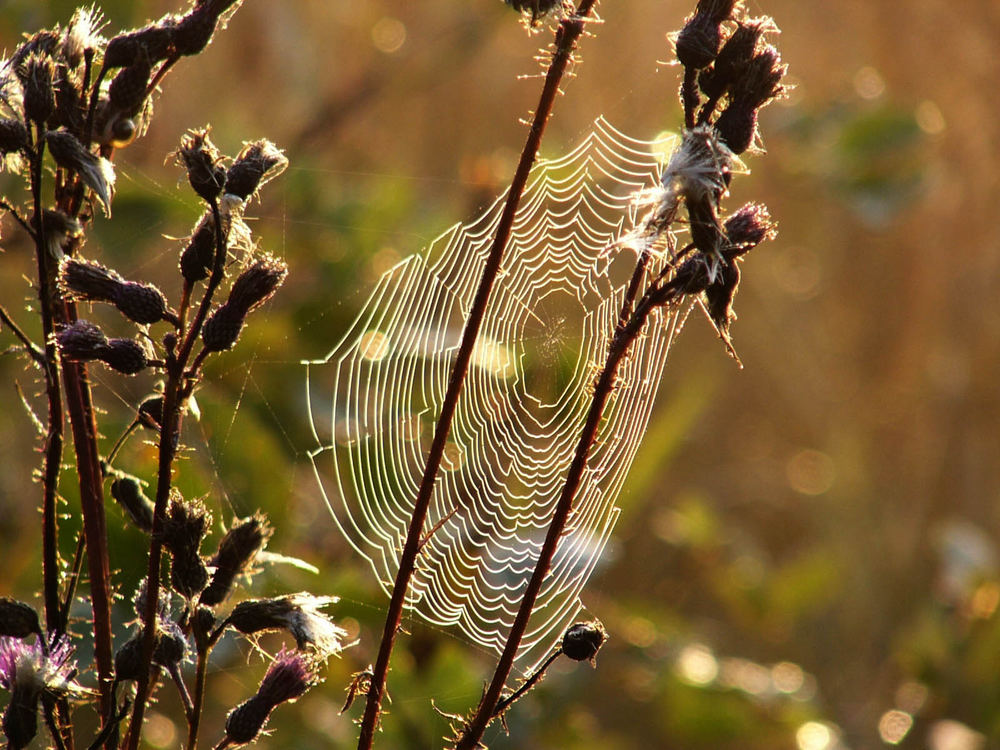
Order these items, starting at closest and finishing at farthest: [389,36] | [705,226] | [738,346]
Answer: [705,226]
[389,36]
[738,346]

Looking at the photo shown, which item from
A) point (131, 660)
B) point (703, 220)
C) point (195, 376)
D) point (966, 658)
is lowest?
point (966, 658)

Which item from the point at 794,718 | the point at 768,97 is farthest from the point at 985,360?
the point at 768,97

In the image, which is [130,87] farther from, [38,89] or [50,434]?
[50,434]

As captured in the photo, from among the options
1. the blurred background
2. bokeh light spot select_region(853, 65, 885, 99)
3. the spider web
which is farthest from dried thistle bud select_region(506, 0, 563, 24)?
bokeh light spot select_region(853, 65, 885, 99)

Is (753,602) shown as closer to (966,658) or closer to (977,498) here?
(966,658)

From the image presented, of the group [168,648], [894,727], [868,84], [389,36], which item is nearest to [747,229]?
[168,648]

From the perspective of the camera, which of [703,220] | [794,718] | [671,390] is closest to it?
[703,220]
